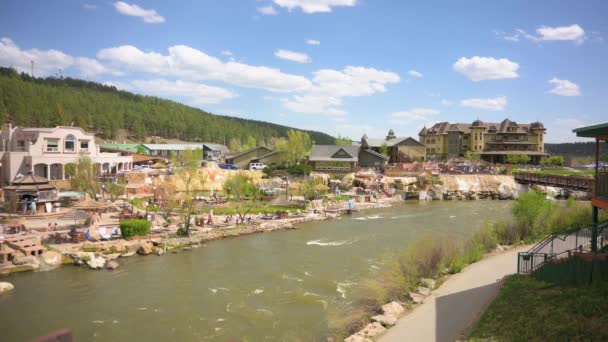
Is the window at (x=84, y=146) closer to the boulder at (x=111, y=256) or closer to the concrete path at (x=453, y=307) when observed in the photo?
the boulder at (x=111, y=256)

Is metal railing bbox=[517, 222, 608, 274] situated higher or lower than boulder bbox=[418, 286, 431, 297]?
higher

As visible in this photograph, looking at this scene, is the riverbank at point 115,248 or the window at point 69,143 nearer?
the riverbank at point 115,248

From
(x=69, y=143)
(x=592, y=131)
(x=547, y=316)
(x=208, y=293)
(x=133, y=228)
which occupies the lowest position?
(x=208, y=293)

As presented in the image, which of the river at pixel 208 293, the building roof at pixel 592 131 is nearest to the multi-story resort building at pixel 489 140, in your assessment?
the river at pixel 208 293

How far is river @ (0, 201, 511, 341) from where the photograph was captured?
43.1ft

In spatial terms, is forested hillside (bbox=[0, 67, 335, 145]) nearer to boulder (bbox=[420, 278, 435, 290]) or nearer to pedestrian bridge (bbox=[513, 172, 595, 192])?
pedestrian bridge (bbox=[513, 172, 595, 192])

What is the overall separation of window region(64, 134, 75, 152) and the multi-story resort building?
6070 cm

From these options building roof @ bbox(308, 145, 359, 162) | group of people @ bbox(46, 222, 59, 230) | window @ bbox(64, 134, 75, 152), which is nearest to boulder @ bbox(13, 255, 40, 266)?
group of people @ bbox(46, 222, 59, 230)

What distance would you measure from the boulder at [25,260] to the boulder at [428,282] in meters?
17.5

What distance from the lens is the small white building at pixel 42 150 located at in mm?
38062

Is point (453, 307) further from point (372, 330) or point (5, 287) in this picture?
point (5, 287)

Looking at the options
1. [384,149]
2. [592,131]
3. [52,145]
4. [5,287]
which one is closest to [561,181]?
[592,131]

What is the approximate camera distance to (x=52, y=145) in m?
40.3

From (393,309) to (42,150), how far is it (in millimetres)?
39338
